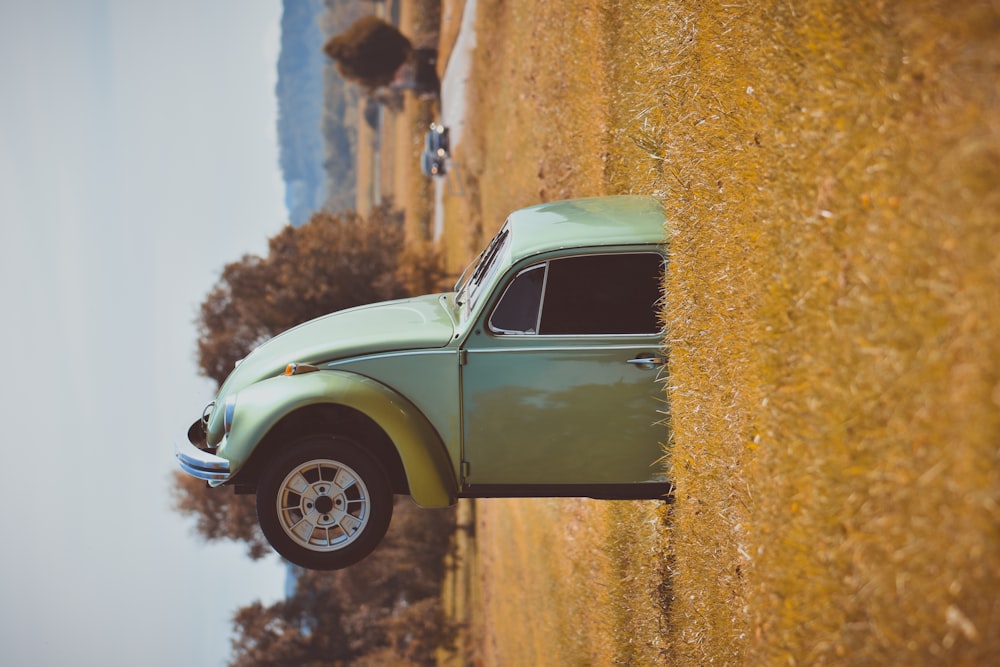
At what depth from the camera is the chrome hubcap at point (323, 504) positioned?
669cm

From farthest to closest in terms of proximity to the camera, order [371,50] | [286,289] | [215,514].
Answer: [371,50], [215,514], [286,289]

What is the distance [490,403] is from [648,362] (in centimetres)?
126

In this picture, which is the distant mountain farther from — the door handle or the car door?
the door handle

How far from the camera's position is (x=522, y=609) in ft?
49.1

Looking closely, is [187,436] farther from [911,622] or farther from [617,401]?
[911,622]

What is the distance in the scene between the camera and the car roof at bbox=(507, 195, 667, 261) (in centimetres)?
660

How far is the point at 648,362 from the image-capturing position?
6566 millimetres

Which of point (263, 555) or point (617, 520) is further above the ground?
point (617, 520)

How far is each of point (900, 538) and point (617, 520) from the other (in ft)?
18.8

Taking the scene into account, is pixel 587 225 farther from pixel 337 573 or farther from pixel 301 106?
pixel 301 106

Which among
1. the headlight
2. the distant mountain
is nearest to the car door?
the headlight

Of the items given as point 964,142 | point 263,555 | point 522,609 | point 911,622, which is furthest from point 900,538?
point 263,555

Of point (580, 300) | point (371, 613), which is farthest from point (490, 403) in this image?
point (371, 613)

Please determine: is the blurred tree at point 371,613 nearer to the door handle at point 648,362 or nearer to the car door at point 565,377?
the car door at point 565,377
